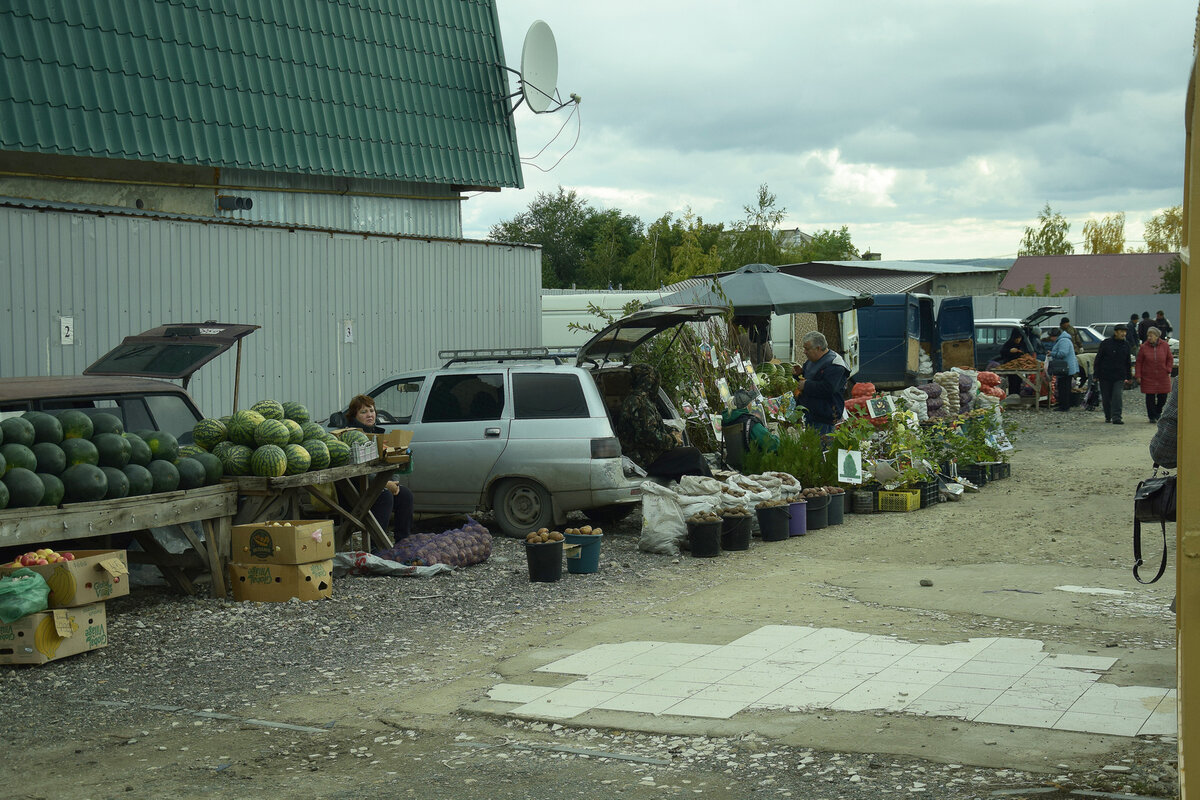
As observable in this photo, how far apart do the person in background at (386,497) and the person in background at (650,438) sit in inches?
101

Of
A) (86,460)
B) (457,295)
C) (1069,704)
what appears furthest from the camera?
(457,295)

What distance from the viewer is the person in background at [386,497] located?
11.4 m

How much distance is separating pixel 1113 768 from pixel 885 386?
71.0ft

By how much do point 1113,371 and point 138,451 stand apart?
20.9 metres

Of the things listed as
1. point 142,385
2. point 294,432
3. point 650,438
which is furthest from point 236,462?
point 650,438

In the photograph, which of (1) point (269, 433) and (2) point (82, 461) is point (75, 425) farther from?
(1) point (269, 433)

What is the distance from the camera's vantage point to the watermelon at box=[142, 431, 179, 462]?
886cm

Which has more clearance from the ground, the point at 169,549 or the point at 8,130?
the point at 8,130

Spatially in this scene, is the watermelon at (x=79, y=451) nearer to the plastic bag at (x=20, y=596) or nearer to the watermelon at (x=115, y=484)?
the watermelon at (x=115, y=484)

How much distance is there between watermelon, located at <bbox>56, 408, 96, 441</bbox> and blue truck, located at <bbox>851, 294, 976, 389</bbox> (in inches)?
761

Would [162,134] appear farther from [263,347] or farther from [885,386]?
[885,386]

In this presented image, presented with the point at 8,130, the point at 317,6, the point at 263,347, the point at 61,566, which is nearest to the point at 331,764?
the point at 61,566

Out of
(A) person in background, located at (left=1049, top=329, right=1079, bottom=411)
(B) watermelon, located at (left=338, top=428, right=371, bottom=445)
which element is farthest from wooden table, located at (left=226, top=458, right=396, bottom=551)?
(A) person in background, located at (left=1049, top=329, right=1079, bottom=411)

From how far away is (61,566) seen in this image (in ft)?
24.7
